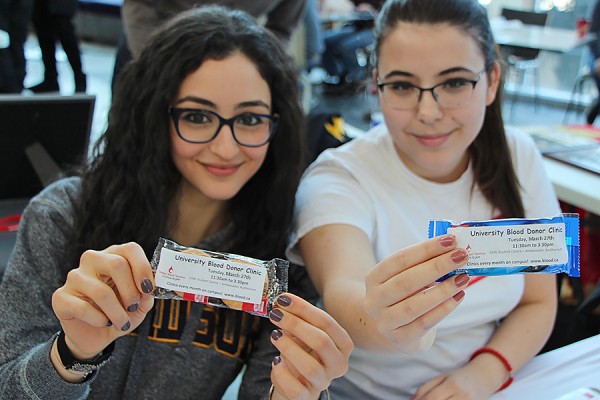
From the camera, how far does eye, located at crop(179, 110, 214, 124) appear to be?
45.6 inches

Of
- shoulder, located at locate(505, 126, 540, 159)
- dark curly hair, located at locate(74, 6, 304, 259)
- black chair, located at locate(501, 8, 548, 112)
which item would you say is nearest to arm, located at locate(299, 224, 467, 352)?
dark curly hair, located at locate(74, 6, 304, 259)

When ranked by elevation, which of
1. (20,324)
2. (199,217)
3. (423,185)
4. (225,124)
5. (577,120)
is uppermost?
(225,124)

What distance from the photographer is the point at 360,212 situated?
4.03 feet

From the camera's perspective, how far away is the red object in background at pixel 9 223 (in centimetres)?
156

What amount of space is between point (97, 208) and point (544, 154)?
5.14 ft

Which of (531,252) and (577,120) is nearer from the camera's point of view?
(531,252)

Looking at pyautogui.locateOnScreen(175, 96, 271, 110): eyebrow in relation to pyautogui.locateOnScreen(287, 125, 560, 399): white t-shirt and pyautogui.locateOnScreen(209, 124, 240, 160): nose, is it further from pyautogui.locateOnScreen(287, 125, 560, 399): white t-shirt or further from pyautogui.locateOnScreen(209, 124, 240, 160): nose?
pyautogui.locateOnScreen(287, 125, 560, 399): white t-shirt

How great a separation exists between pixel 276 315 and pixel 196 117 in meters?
0.48

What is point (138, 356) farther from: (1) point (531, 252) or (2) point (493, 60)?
(2) point (493, 60)

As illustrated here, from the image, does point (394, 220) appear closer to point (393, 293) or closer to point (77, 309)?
point (393, 293)

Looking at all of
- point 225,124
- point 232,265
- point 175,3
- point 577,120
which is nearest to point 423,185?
point 225,124

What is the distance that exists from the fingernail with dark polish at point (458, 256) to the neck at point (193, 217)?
63 centimetres

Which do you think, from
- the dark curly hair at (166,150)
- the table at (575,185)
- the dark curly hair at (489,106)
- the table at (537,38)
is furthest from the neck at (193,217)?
the table at (537,38)

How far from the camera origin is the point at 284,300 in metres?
0.86
